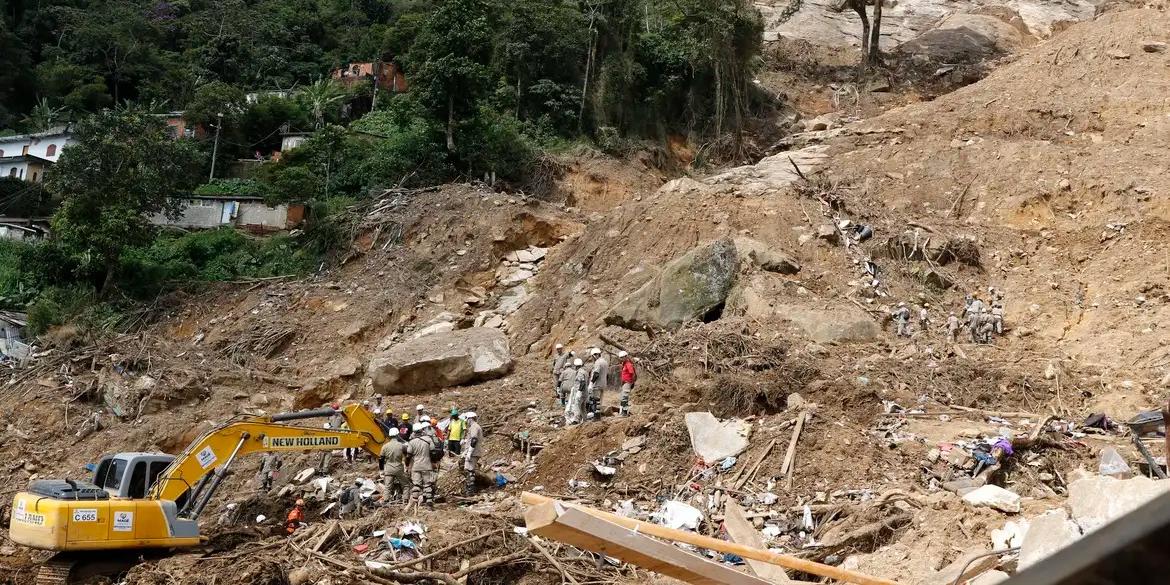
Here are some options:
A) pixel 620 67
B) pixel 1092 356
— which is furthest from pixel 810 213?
pixel 620 67

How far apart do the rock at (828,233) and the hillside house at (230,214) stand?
537 inches

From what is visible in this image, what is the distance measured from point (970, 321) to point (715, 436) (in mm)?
5575

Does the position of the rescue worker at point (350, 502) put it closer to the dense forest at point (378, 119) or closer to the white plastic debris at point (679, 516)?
the white plastic debris at point (679, 516)

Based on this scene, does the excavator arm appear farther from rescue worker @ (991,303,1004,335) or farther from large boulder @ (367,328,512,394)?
rescue worker @ (991,303,1004,335)

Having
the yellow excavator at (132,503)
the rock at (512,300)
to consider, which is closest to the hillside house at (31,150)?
the rock at (512,300)

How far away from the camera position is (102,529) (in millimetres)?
8266

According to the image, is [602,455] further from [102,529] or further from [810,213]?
[810,213]

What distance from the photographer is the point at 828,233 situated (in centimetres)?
1559

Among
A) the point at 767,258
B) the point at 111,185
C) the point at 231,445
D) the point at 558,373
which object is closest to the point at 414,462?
the point at 231,445

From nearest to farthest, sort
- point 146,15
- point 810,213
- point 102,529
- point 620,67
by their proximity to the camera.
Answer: point 102,529 → point 810,213 → point 620,67 → point 146,15

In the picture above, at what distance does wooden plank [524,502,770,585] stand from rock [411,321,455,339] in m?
12.5

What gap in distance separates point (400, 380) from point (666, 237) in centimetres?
484

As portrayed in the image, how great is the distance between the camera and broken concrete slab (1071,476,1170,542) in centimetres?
516

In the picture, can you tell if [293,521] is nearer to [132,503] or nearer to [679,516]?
[132,503]
